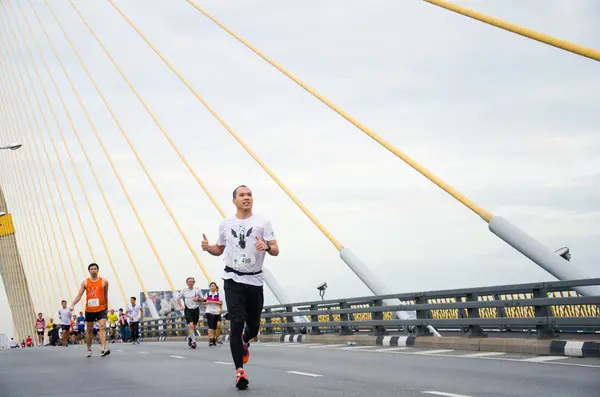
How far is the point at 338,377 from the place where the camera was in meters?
10.2

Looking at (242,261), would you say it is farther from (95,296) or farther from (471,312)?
(95,296)

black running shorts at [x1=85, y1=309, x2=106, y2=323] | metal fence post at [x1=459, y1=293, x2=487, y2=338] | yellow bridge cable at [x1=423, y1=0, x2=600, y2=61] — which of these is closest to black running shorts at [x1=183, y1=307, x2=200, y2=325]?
black running shorts at [x1=85, y1=309, x2=106, y2=323]

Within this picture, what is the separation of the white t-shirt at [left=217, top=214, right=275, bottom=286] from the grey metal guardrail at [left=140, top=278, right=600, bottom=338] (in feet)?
17.1

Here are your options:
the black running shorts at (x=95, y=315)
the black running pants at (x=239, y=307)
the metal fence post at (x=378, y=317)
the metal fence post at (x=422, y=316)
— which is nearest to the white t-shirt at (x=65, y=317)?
the black running shorts at (x=95, y=315)

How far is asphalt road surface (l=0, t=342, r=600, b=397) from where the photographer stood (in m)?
8.43

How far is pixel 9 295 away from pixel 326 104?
5240 cm

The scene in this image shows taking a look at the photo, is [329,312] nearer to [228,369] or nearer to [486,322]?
[486,322]

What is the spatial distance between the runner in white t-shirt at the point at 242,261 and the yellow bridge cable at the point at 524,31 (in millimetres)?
6171

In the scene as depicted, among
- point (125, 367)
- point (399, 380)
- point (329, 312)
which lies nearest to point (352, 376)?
point (399, 380)

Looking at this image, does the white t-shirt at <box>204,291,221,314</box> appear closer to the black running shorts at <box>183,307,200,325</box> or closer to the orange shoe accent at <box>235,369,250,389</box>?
the black running shorts at <box>183,307,200,325</box>

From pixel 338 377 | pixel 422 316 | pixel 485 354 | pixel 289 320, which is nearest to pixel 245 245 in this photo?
pixel 338 377

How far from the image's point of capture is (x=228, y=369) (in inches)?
484

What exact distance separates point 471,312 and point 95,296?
760cm

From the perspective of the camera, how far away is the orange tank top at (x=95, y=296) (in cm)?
1817
